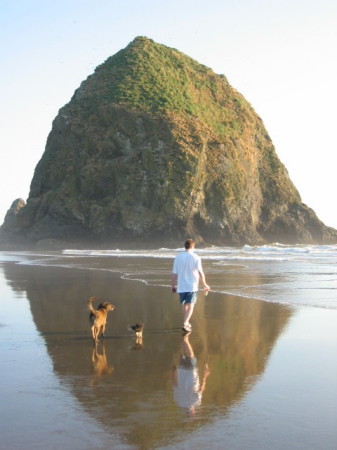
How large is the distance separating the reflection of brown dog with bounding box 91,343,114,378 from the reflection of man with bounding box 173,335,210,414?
2.87 ft

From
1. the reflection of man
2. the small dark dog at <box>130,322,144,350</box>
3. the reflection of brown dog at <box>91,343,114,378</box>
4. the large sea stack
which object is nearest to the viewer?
the reflection of man

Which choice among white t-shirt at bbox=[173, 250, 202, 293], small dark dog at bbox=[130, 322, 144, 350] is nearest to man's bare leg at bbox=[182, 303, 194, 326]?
white t-shirt at bbox=[173, 250, 202, 293]

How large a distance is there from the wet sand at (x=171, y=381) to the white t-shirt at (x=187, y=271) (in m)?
0.80

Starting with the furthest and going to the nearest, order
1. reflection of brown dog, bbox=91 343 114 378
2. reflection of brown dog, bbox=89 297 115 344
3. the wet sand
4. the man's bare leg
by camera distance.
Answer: the man's bare leg < reflection of brown dog, bbox=89 297 115 344 < reflection of brown dog, bbox=91 343 114 378 < the wet sand

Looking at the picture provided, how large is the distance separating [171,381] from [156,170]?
203 feet

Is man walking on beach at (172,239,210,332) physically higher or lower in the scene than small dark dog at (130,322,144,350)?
higher

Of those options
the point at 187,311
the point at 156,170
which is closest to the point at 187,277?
the point at 187,311

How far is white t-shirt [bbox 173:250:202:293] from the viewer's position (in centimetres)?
1049

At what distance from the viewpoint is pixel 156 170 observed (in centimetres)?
6788

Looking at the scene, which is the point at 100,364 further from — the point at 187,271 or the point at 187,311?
the point at 187,271

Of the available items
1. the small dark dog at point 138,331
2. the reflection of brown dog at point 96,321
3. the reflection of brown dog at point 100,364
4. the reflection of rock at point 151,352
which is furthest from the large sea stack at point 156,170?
the reflection of brown dog at point 100,364

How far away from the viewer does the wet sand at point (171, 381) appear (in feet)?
15.8

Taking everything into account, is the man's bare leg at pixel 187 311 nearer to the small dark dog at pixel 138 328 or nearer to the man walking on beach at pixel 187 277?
the man walking on beach at pixel 187 277

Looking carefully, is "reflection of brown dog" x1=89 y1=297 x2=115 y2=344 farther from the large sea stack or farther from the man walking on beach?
the large sea stack
